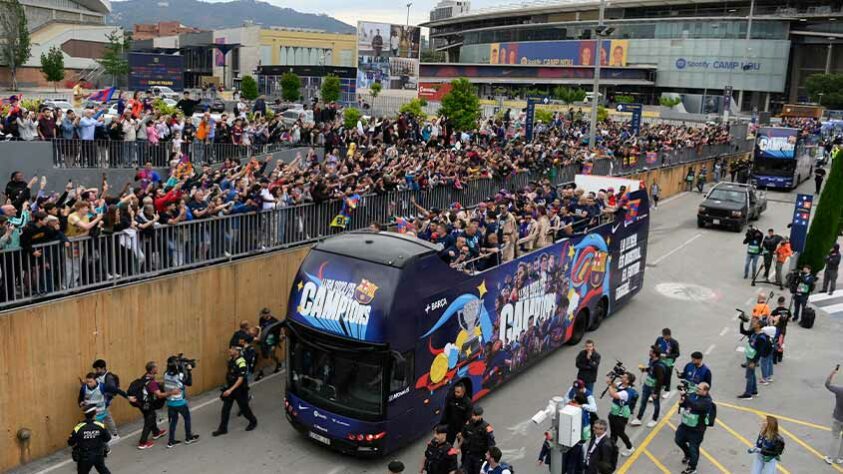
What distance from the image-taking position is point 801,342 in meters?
19.1

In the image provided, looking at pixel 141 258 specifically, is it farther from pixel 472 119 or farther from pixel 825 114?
pixel 825 114

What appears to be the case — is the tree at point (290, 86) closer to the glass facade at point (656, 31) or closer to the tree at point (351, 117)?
the tree at point (351, 117)

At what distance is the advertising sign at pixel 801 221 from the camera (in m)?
24.3

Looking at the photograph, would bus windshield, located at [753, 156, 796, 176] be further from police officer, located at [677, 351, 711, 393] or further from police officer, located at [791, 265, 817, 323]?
police officer, located at [677, 351, 711, 393]

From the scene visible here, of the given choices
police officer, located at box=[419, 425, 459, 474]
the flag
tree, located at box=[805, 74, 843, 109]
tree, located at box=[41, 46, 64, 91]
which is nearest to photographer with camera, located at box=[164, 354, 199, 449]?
police officer, located at box=[419, 425, 459, 474]

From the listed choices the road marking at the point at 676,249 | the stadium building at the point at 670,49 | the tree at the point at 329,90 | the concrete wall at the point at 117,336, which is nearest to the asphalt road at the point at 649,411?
the concrete wall at the point at 117,336

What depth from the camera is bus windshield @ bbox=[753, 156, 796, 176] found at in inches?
1692

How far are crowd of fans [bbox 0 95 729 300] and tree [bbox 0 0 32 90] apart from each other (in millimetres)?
65763

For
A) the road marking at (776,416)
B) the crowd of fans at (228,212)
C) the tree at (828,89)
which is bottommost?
the road marking at (776,416)

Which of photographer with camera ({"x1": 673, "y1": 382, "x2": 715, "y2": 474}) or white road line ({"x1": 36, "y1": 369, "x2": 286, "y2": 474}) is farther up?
photographer with camera ({"x1": 673, "y1": 382, "x2": 715, "y2": 474})

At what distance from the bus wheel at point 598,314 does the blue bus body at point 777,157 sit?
28.1 metres

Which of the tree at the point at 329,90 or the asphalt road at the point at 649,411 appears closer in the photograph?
the asphalt road at the point at 649,411

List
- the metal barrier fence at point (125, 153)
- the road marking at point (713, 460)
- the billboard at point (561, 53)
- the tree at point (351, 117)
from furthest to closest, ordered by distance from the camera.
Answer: the billboard at point (561, 53) → the tree at point (351, 117) → the metal barrier fence at point (125, 153) → the road marking at point (713, 460)

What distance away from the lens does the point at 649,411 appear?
1470 cm
